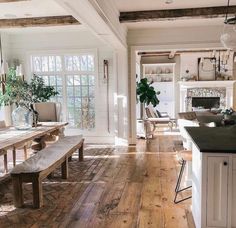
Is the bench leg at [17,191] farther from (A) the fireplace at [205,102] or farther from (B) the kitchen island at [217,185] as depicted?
(A) the fireplace at [205,102]

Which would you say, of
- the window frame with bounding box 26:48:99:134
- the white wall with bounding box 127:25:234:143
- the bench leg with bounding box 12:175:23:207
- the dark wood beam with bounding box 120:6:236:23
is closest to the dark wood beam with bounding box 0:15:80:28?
the dark wood beam with bounding box 120:6:236:23

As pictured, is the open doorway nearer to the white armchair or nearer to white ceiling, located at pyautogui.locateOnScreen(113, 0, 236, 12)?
the white armchair

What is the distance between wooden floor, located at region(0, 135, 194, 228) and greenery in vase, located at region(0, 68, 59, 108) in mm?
1938

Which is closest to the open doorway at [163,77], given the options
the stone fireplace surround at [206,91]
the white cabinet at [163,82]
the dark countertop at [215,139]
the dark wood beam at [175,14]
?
the white cabinet at [163,82]

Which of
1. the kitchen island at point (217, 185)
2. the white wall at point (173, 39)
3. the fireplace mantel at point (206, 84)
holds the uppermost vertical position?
the white wall at point (173, 39)

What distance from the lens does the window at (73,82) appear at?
7012 mm

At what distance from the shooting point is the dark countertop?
7.59 feet

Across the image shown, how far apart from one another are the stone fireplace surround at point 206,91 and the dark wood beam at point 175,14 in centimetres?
545

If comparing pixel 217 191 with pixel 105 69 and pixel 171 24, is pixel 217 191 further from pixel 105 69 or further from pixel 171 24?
pixel 105 69

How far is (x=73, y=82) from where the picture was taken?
7.10 meters

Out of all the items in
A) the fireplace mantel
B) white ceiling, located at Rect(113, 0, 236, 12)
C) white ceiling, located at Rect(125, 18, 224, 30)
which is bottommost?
the fireplace mantel

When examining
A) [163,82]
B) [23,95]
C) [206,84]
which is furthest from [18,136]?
[163,82]

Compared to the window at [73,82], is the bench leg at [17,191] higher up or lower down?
lower down

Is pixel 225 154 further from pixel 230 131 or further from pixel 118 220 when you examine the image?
pixel 118 220
